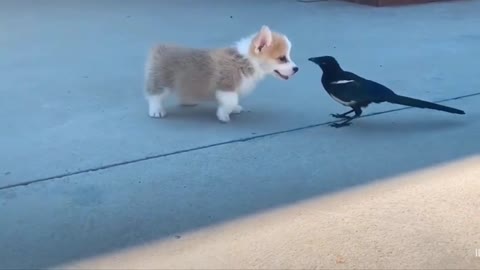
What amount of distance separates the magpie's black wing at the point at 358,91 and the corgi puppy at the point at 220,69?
303mm

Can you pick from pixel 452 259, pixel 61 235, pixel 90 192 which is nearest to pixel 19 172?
pixel 90 192

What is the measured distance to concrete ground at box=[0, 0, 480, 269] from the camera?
10.0ft

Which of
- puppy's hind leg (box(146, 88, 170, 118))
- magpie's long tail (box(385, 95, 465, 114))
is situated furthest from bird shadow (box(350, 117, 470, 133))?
puppy's hind leg (box(146, 88, 170, 118))

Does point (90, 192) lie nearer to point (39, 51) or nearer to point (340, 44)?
point (39, 51)

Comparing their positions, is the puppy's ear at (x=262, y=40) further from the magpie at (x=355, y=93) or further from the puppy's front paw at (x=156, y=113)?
the puppy's front paw at (x=156, y=113)

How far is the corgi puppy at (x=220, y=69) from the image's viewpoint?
4527 mm

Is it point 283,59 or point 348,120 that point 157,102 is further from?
point 348,120

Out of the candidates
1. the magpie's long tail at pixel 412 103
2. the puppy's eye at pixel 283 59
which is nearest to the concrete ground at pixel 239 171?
the magpie's long tail at pixel 412 103

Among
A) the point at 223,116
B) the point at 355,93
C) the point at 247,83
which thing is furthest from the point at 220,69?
the point at 355,93

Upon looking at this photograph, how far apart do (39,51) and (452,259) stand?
470cm

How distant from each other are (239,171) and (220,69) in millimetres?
893

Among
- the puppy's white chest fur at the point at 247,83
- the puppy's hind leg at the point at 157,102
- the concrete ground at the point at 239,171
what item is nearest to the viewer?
the concrete ground at the point at 239,171

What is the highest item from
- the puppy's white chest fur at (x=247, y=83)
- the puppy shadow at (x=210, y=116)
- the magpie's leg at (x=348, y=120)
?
the puppy's white chest fur at (x=247, y=83)

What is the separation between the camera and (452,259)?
9.75 feet
